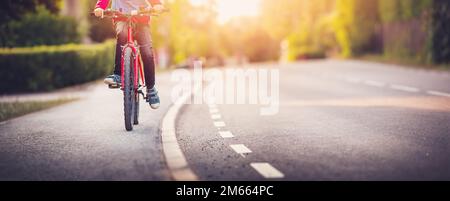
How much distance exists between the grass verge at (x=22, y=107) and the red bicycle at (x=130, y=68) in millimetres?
3507

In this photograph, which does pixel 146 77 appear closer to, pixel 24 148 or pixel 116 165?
pixel 24 148

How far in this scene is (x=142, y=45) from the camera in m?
9.77

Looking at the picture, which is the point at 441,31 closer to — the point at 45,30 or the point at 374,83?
the point at 374,83

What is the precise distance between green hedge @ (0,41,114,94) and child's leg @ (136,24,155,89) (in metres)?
9.88

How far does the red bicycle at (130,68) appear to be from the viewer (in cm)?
932

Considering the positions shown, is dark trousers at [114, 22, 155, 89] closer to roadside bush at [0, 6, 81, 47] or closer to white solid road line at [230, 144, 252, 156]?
white solid road line at [230, 144, 252, 156]

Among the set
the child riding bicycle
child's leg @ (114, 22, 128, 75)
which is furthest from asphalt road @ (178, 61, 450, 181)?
child's leg @ (114, 22, 128, 75)

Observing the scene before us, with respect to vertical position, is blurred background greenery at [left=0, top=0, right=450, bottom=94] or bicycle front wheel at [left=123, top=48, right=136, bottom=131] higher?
bicycle front wheel at [left=123, top=48, right=136, bottom=131]

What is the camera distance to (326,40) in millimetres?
Answer: 65688

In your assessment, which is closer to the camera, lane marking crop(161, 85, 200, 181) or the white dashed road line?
lane marking crop(161, 85, 200, 181)

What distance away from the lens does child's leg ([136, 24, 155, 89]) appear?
9750 millimetres

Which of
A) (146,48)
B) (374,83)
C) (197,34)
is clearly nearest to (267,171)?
(146,48)

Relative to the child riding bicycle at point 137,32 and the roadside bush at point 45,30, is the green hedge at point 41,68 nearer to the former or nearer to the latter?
the roadside bush at point 45,30
